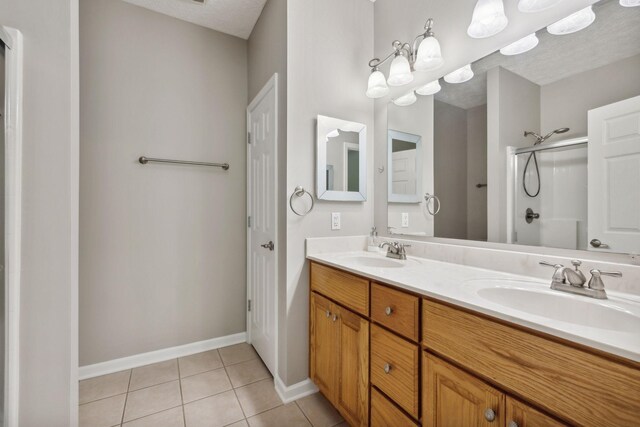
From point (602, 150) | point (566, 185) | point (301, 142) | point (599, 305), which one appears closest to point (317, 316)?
point (301, 142)

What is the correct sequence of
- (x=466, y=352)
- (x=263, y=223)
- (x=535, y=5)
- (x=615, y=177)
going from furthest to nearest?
(x=263, y=223) → (x=535, y=5) → (x=615, y=177) → (x=466, y=352)

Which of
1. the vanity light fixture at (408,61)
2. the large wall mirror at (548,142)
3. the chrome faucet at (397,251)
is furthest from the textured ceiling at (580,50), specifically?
the chrome faucet at (397,251)

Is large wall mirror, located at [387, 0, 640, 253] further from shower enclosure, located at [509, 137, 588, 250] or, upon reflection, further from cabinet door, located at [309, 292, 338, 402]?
cabinet door, located at [309, 292, 338, 402]

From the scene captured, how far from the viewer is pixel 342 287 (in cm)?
132

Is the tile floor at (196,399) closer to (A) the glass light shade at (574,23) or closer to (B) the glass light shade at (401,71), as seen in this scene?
(B) the glass light shade at (401,71)

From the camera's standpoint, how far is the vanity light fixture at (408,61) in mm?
1387

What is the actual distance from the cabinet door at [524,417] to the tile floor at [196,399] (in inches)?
40.1

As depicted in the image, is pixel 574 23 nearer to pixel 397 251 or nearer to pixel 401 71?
pixel 401 71

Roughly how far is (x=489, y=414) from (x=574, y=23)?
4.54ft

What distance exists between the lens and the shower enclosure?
1008mm

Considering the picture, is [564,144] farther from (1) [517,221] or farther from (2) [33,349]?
(2) [33,349]

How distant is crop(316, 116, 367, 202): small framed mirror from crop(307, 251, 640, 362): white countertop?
0.51 meters

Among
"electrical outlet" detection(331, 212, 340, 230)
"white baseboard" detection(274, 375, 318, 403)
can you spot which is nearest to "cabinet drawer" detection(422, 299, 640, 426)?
"electrical outlet" detection(331, 212, 340, 230)

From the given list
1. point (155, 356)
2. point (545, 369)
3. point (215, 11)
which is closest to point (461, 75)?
point (545, 369)
